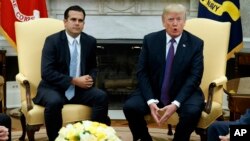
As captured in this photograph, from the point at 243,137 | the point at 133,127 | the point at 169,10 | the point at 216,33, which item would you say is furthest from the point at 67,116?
the point at 243,137

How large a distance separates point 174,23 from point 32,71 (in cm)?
114

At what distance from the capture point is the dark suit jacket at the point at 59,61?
3.48 meters

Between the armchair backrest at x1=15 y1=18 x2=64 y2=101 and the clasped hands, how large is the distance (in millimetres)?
977

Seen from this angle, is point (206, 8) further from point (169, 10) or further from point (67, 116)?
point (67, 116)

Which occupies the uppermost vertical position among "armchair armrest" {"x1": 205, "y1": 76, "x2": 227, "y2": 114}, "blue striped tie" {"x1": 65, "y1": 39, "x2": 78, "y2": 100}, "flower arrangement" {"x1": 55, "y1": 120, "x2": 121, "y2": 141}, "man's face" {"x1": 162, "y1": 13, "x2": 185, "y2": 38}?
"man's face" {"x1": 162, "y1": 13, "x2": 185, "y2": 38}

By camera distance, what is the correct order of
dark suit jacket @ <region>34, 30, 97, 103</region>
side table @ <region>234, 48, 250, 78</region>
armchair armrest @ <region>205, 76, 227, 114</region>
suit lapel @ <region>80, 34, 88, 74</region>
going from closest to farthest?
armchair armrest @ <region>205, 76, 227, 114</region> < dark suit jacket @ <region>34, 30, 97, 103</region> < suit lapel @ <region>80, 34, 88, 74</region> < side table @ <region>234, 48, 250, 78</region>

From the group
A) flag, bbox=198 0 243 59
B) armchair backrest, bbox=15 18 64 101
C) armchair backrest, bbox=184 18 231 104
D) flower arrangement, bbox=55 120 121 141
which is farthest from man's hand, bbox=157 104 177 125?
flag, bbox=198 0 243 59

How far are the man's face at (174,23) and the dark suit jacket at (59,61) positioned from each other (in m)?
0.59

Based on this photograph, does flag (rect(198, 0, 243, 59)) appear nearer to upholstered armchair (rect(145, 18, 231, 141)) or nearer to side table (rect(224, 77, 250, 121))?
upholstered armchair (rect(145, 18, 231, 141))

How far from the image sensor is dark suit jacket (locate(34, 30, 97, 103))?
348 centimetres

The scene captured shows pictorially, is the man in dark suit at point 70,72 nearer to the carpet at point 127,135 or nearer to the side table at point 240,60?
the carpet at point 127,135

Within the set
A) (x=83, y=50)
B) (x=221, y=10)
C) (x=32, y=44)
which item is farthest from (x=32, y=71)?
(x=221, y=10)

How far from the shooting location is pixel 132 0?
5035 millimetres

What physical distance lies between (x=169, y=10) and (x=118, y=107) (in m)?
2.00
